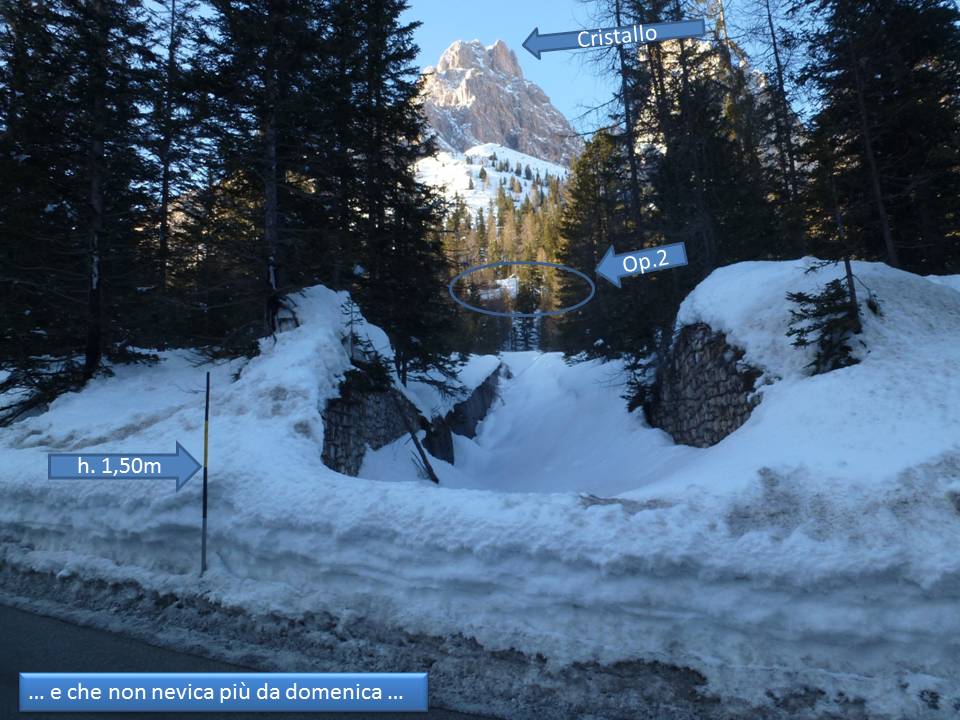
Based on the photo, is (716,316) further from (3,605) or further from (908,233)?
(3,605)

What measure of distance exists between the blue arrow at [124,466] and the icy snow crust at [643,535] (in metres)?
0.22

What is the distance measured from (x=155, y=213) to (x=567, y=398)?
18.4m

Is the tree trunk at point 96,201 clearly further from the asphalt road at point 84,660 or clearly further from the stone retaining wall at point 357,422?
the asphalt road at point 84,660

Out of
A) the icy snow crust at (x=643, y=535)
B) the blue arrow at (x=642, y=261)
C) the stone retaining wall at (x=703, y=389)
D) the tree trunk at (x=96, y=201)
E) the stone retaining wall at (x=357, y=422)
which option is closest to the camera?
the icy snow crust at (x=643, y=535)

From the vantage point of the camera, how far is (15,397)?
41.4ft

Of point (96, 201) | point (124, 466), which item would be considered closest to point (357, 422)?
point (124, 466)

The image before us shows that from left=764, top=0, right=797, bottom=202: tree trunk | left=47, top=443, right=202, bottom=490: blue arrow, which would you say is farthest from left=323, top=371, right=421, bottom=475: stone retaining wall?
left=764, top=0, right=797, bottom=202: tree trunk

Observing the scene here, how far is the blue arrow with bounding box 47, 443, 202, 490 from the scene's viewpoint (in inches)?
294

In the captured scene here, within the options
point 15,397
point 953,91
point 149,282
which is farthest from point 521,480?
point 953,91

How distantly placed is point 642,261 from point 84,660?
352 inches

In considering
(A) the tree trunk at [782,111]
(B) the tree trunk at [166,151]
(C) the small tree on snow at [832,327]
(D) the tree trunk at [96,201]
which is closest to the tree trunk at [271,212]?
(B) the tree trunk at [166,151]

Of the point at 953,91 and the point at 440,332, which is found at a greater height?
the point at 953,91

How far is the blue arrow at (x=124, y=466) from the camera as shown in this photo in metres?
7.46

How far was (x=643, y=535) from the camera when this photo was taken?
5.27m
